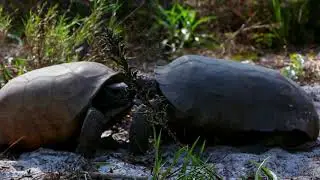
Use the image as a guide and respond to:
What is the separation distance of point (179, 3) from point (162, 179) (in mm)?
5494

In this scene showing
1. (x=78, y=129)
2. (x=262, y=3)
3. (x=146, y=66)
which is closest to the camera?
(x=78, y=129)

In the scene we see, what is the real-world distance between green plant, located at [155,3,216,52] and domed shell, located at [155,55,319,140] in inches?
125

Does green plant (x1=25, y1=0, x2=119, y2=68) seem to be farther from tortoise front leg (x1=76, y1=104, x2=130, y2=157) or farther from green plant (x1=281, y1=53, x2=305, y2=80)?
green plant (x1=281, y1=53, x2=305, y2=80)

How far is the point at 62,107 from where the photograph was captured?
153 inches

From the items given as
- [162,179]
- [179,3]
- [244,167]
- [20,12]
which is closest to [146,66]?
[20,12]

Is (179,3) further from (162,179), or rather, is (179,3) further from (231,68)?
(162,179)

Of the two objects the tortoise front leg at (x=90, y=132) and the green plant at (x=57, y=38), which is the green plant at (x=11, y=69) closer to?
the green plant at (x=57, y=38)

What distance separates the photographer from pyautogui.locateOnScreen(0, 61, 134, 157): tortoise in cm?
388

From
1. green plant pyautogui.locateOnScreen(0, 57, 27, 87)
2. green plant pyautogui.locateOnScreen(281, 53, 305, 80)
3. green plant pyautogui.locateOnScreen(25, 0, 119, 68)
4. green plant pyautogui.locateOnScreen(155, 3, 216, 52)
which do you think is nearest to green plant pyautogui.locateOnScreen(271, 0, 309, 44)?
green plant pyautogui.locateOnScreen(155, 3, 216, 52)

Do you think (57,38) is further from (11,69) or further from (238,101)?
(238,101)

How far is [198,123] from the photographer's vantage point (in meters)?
4.05

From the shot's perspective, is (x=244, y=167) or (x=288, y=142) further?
(x=288, y=142)

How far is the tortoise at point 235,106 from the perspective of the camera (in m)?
4.02

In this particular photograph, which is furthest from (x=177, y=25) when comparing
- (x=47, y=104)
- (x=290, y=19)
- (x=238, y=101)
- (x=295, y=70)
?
(x=47, y=104)
